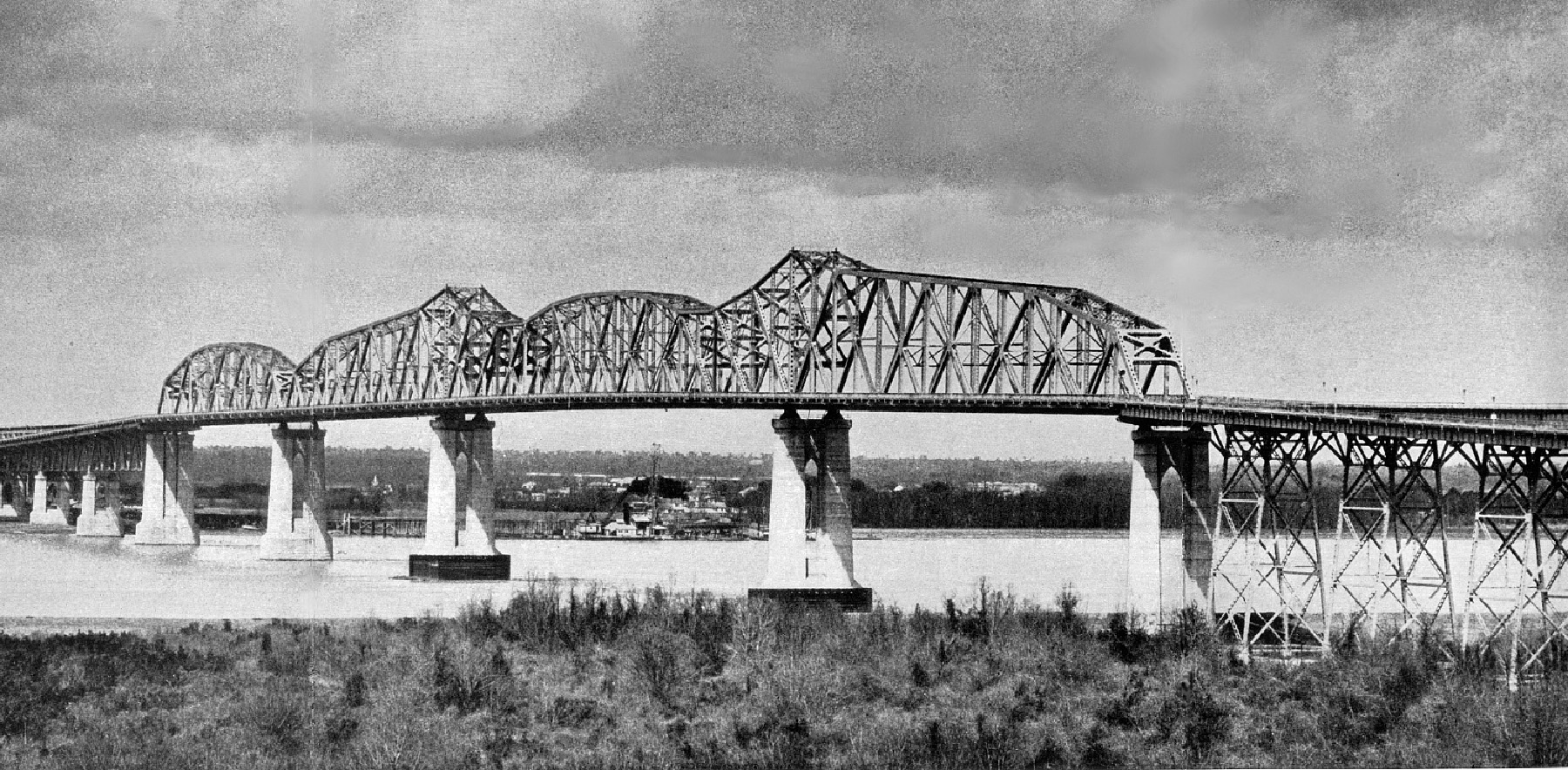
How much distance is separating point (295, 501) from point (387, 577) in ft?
121

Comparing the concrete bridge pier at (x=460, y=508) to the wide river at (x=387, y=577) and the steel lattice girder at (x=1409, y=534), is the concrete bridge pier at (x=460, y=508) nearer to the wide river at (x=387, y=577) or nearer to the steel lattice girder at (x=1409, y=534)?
the wide river at (x=387, y=577)

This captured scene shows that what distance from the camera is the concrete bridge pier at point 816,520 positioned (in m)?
106

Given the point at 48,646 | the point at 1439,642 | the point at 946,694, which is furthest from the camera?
the point at 48,646

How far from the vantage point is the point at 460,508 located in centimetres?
14675

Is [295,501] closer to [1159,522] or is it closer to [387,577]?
[387,577]

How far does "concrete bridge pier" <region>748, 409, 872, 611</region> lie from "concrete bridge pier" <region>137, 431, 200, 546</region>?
3911 inches

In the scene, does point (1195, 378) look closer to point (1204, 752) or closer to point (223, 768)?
point (1204, 752)

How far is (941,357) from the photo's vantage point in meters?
108

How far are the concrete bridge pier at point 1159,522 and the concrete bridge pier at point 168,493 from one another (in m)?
124

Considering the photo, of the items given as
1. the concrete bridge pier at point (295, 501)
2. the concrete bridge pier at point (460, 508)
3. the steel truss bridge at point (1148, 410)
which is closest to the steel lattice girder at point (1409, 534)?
the steel truss bridge at point (1148, 410)

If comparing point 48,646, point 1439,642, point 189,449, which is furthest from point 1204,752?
point 189,449

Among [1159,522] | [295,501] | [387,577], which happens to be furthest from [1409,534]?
[295,501]

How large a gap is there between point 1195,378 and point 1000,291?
13.6 m

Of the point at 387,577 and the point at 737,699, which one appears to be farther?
the point at 387,577
